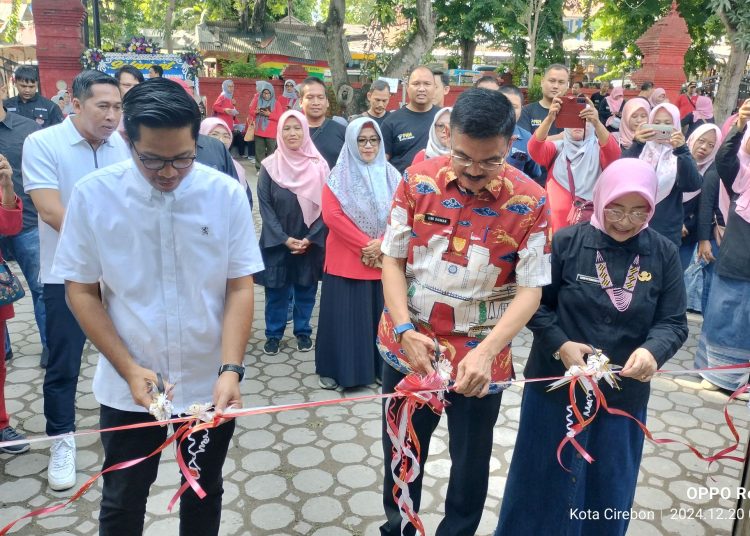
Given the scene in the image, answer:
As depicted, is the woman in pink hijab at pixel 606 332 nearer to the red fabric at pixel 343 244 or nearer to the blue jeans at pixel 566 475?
the blue jeans at pixel 566 475

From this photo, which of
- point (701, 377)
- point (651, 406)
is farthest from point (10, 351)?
point (701, 377)

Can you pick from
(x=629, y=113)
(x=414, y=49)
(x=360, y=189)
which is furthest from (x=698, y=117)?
(x=360, y=189)

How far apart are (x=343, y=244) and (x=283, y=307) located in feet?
3.43

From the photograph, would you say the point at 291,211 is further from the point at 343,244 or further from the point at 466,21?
the point at 466,21

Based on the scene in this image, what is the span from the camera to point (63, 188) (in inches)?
116

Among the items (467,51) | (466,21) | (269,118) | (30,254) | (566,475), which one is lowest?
(566,475)

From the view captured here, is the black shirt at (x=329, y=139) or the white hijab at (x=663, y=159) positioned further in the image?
the black shirt at (x=329, y=139)

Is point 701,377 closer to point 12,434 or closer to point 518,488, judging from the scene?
point 518,488

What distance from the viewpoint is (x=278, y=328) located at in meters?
4.79

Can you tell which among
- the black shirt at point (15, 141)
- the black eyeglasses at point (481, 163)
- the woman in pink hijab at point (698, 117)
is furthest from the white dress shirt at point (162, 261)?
the woman in pink hijab at point (698, 117)

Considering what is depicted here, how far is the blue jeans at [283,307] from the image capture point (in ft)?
15.5

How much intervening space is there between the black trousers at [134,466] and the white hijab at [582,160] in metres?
3.35

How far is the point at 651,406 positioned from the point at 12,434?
4047mm

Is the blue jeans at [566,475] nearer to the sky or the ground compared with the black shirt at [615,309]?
nearer to the ground
